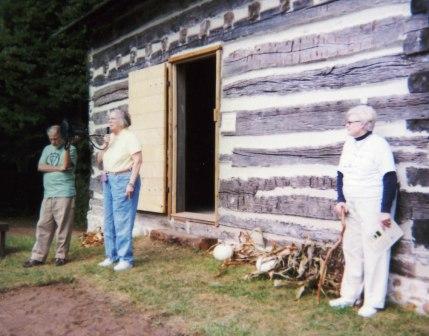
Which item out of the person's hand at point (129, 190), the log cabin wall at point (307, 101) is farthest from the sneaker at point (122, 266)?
the log cabin wall at point (307, 101)

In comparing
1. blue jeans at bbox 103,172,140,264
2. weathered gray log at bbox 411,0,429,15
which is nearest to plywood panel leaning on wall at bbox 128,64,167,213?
blue jeans at bbox 103,172,140,264

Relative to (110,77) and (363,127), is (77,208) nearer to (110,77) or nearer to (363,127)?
(110,77)

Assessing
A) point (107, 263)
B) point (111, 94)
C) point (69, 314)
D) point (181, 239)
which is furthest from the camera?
point (111, 94)


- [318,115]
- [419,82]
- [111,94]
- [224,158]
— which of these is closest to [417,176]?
[419,82]

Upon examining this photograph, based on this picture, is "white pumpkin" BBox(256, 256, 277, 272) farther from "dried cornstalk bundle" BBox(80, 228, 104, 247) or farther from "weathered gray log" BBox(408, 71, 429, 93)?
"dried cornstalk bundle" BBox(80, 228, 104, 247)

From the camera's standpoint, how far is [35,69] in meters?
10.3

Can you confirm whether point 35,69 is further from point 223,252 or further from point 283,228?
point 283,228

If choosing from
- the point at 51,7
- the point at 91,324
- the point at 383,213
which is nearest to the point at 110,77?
the point at 51,7

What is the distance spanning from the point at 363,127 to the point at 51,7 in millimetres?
8763

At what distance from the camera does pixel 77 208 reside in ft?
36.4

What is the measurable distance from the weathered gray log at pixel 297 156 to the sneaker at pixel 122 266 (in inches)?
67.0

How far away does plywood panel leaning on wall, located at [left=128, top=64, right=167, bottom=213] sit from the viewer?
6.82 metres

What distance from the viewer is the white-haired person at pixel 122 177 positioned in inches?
206

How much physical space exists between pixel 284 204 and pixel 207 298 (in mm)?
1393
